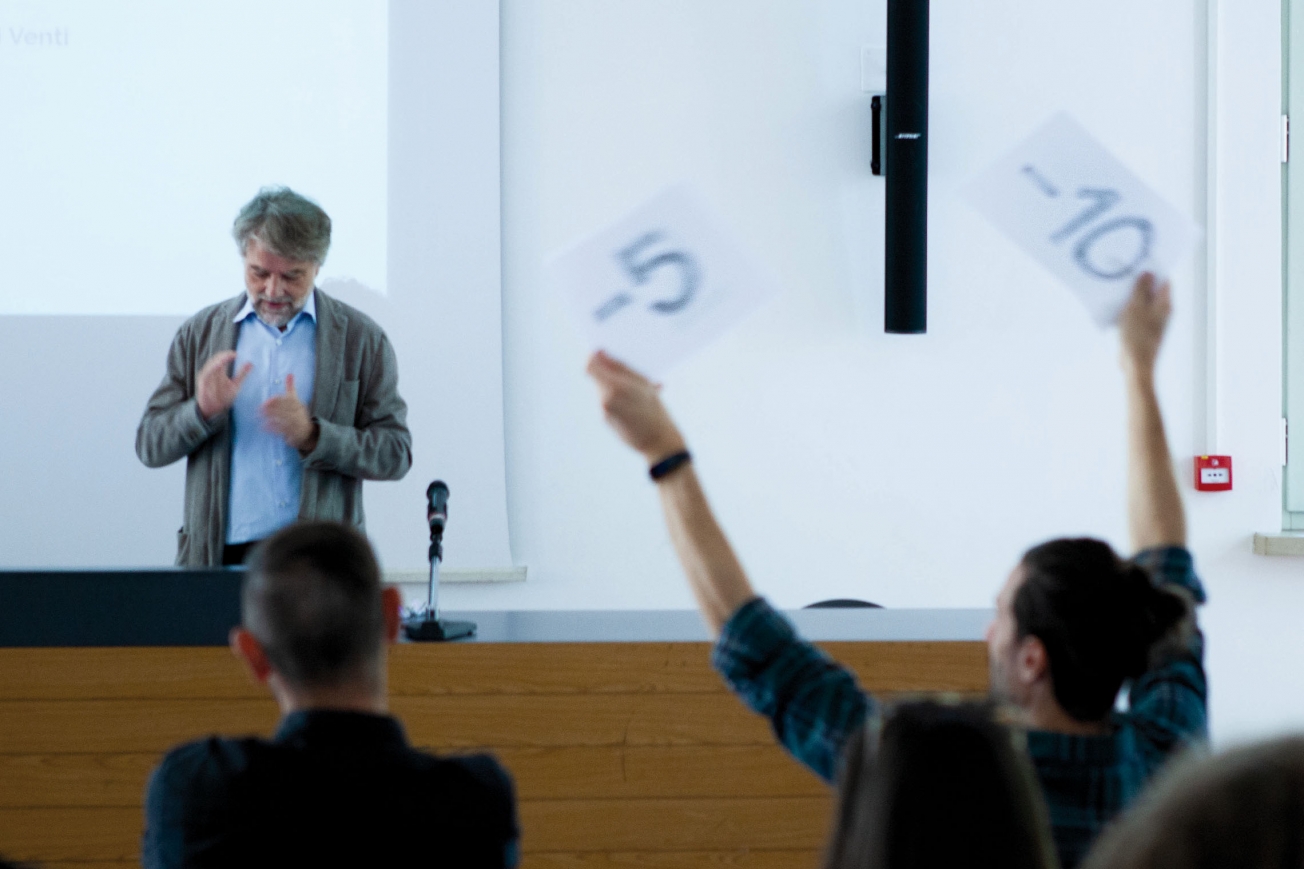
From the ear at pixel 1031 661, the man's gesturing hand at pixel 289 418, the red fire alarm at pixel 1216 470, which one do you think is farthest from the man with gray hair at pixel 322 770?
the red fire alarm at pixel 1216 470

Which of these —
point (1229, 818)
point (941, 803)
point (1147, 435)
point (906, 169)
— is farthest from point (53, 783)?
point (906, 169)

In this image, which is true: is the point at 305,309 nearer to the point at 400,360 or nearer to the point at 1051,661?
the point at 400,360

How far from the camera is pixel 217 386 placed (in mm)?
2543

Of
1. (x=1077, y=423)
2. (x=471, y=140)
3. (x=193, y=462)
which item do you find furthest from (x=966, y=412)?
(x=193, y=462)

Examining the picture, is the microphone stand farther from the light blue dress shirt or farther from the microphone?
the light blue dress shirt

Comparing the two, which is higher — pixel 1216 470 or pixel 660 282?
pixel 660 282

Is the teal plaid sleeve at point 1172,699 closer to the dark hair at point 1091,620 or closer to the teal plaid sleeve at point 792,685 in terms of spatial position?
the dark hair at point 1091,620

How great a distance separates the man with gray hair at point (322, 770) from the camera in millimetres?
1106

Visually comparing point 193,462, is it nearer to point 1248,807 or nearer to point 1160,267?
point 1160,267

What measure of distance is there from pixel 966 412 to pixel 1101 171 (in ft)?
8.05

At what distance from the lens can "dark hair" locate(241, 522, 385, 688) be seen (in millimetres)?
1231

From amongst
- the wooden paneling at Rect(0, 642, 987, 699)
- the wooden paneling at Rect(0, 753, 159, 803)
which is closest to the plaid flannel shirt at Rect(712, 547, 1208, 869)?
the wooden paneling at Rect(0, 642, 987, 699)

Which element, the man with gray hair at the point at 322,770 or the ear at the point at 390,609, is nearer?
the man with gray hair at the point at 322,770

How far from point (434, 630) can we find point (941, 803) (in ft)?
5.42
